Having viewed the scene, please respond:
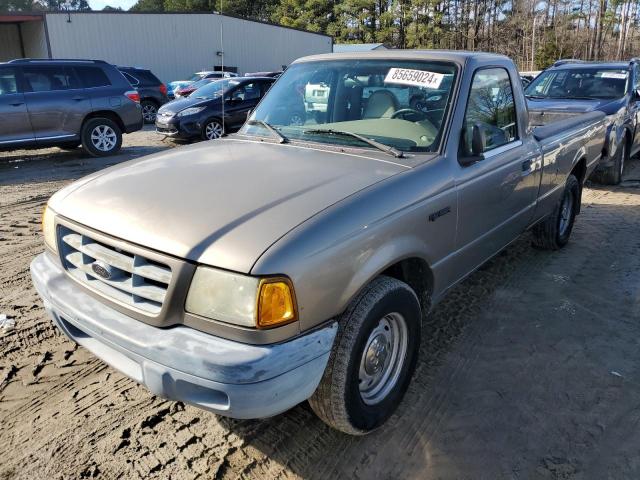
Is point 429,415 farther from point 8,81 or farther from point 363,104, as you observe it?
point 8,81

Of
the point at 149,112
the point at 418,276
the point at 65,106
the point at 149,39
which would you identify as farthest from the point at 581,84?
the point at 149,39

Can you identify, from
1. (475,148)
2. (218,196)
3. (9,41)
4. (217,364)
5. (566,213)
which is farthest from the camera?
(9,41)

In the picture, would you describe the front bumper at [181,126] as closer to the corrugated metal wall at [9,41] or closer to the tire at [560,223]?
the tire at [560,223]

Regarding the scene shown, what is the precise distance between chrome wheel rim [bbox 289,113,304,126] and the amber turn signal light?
1840 millimetres

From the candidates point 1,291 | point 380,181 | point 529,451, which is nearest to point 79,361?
point 1,291

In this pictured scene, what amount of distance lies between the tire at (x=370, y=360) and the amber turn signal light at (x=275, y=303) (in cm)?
36

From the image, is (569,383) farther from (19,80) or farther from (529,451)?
(19,80)

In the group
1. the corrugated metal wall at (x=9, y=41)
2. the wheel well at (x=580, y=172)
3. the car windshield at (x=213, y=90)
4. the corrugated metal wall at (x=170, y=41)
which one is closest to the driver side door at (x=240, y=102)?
the car windshield at (x=213, y=90)

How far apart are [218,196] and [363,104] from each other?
151 cm

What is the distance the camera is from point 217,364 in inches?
77.2

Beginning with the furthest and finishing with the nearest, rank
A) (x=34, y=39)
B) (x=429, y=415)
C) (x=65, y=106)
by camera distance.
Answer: (x=34, y=39) < (x=65, y=106) < (x=429, y=415)

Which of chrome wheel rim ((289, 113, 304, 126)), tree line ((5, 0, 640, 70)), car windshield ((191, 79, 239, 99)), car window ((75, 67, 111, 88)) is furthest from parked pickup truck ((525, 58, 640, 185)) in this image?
tree line ((5, 0, 640, 70))

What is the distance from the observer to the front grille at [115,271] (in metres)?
2.17

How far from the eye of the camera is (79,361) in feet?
10.7
